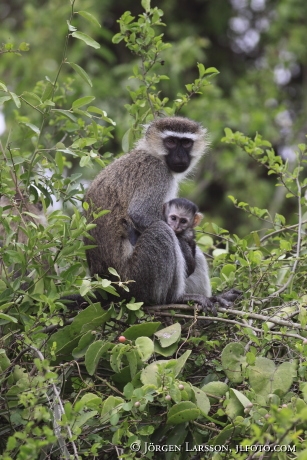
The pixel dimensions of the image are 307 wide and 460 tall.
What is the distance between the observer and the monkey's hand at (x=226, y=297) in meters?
5.07

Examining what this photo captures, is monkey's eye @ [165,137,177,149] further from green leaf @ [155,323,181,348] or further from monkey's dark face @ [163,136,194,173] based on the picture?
green leaf @ [155,323,181,348]

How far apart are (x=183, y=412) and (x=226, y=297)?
5.18 ft

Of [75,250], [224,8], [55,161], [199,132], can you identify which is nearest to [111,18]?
[224,8]

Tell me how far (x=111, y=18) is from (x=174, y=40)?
1.24m

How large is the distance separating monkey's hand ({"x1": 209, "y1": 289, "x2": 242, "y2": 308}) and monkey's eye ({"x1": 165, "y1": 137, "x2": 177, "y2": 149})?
1.53 meters

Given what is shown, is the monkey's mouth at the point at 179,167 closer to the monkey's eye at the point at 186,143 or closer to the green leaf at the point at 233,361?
the monkey's eye at the point at 186,143

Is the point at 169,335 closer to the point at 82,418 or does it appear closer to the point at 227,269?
the point at 82,418

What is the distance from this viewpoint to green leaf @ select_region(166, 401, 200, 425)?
146 inches

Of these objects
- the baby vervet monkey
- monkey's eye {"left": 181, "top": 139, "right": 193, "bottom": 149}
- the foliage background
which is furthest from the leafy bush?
the foliage background

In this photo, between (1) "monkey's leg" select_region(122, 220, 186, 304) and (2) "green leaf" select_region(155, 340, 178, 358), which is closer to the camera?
(2) "green leaf" select_region(155, 340, 178, 358)

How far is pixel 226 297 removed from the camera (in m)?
5.18

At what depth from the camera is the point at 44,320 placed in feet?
12.8

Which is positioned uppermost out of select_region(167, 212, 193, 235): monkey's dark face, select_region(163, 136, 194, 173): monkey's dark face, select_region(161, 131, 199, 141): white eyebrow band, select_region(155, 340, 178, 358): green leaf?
select_region(161, 131, 199, 141): white eyebrow band

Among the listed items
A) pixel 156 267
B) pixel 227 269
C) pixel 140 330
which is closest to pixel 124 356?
pixel 140 330
